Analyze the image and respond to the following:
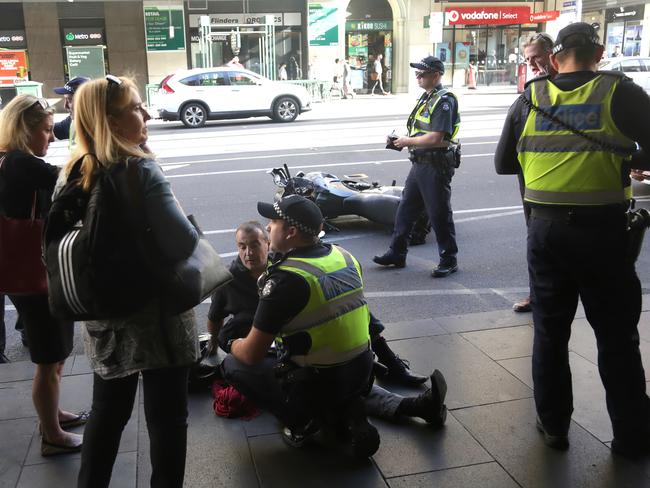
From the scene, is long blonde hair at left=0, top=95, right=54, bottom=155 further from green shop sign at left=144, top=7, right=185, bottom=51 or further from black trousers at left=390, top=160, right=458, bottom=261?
green shop sign at left=144, top=7, right=185, bottom=51

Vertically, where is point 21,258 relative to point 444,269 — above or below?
above

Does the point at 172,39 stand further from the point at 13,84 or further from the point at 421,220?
the point at 421,220

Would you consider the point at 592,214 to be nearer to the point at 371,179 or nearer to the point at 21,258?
the point at 21,258

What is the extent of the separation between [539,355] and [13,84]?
22.2m

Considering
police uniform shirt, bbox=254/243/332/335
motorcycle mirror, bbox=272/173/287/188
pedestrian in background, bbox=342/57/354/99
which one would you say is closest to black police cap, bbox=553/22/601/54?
police uniform shirt, bbox=254/243/332/335

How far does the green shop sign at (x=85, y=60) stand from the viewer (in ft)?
78.7

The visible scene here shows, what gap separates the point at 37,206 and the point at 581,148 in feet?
8.17

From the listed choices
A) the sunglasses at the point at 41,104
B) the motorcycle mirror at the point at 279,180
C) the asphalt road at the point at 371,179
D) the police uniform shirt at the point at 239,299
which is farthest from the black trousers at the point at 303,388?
the motorcycle mirror at the point at 279,180

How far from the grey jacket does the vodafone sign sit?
32.5 m

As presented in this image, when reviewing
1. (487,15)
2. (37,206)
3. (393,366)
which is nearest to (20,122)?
(37,206)

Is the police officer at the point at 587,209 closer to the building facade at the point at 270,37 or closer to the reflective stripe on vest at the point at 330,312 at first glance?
the reflective stripe on vest at the point at 330,312

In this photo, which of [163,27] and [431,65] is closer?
[431,65]

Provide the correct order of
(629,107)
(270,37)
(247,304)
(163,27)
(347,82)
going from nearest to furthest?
(629,107) < (247,304) < (270,37) < (163,27) < (347,82)

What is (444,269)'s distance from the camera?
6.35 m
